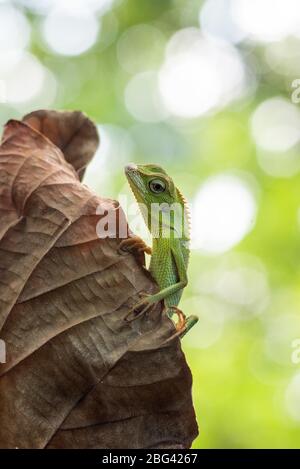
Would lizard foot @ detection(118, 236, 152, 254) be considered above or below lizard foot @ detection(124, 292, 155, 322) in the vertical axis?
above

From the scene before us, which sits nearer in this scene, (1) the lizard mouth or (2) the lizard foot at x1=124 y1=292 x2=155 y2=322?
(2) the lizard foot at x1=124 y1=292 x2=155 y2=322

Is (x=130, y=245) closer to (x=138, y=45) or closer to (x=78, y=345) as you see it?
(x=78, y=345)

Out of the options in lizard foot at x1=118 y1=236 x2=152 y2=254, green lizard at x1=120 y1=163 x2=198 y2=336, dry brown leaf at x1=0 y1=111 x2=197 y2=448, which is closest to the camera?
dry brown leaf at x1=0 y1=111 x2=197 y2=448

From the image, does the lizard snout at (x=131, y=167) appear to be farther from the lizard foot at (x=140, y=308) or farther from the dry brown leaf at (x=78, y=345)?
the lizard foot at (x=140, y=308)

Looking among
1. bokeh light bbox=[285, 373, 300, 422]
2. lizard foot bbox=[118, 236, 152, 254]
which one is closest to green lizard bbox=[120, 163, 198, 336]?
lizard foot bbox=[118, 236, 152, 254]

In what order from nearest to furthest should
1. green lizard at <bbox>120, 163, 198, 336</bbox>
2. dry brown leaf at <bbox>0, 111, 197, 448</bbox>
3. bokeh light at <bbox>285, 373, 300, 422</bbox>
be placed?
dry brown leaf at <bbox>0, 111, 197, 448</bbox> < green lizard at <bbox>120, 163, 198, 336</bbox> < bokeh light at <bbox>285, 373, 300, 422</bbox>

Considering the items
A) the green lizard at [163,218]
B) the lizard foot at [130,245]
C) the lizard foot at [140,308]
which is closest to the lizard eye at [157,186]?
the green lizard at [163,218]

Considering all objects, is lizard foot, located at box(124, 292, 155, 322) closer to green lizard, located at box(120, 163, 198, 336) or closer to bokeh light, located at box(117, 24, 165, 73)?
green lizard, located at box(120, 163, 198, 336)
